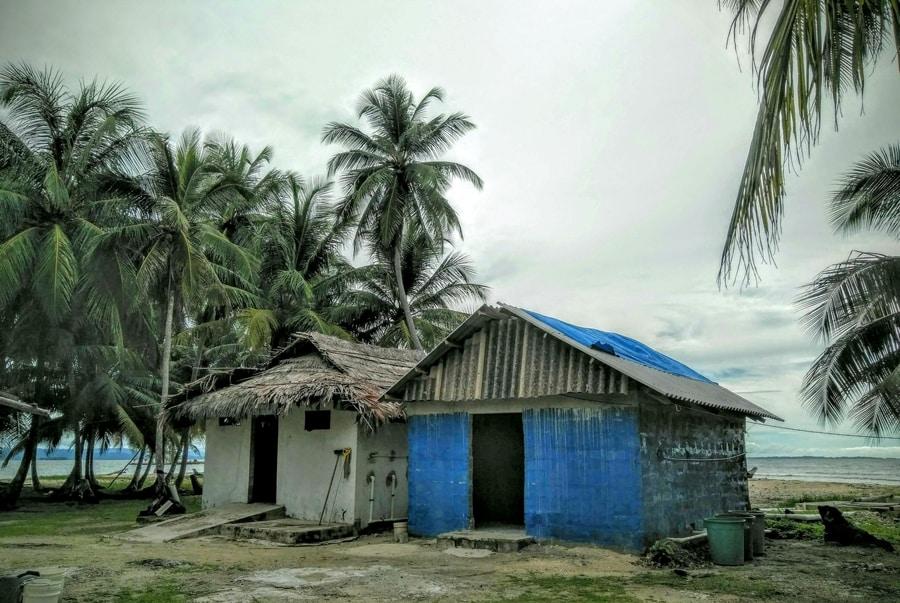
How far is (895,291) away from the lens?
11.6m

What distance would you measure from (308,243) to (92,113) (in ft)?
29.8

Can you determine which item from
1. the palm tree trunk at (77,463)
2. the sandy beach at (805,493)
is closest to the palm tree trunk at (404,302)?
the palm tree trunk at (77,463)

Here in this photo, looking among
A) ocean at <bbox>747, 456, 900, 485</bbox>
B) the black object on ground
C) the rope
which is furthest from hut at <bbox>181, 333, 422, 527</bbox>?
ocean at <bbox>747, 456, 900, 485</bbox>

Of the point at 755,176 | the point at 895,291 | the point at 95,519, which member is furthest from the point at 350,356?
A: the point at 755,176

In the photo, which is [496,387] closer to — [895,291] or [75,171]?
[895,291]

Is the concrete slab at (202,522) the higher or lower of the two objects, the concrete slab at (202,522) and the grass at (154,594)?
the lower

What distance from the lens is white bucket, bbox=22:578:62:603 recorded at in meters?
5.97

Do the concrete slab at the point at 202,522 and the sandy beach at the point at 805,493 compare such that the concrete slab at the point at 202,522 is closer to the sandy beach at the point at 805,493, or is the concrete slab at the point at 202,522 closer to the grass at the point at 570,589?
the grass at the point at 570,589

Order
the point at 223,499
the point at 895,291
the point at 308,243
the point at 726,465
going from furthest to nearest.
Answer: the point at 308,243, the point at 223,499, the point at 726,465, the point at 895,291

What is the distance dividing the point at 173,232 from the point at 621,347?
1191 cm

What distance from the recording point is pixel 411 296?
84.4 ft

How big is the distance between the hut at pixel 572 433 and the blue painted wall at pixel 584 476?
0.02 meters

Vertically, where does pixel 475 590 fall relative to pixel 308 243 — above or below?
below

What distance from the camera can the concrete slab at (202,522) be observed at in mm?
12391
